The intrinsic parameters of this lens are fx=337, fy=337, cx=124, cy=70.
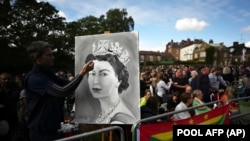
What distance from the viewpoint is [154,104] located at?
7148 mm

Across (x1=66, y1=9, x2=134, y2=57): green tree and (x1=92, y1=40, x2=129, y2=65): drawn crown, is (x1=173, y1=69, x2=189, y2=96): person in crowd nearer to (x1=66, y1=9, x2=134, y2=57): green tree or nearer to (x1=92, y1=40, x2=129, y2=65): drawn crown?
(x1=92, y1=40, x2=129, y2=65): drawn crown

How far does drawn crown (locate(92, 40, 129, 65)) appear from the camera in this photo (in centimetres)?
393

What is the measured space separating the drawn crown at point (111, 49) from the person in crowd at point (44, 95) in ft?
2.43

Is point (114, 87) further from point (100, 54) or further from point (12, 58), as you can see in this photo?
point (12, 58)

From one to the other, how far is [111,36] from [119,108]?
0.86 meters

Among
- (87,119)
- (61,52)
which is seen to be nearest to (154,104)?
(87,119)

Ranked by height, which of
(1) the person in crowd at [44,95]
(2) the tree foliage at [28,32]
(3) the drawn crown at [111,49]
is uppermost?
(2) the tree foliage at [28,32]

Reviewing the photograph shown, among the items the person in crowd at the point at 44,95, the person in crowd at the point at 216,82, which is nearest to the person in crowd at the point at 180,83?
the person in crowd at the point at 216,82

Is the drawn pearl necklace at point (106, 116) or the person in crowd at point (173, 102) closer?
the drawn pearl necklace at point (106, 116)

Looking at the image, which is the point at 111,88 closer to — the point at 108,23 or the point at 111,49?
the point at 111,49

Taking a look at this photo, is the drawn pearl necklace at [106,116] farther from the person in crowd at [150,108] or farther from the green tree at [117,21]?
the green tree at [117,21]

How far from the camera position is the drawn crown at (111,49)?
3928 millimetres

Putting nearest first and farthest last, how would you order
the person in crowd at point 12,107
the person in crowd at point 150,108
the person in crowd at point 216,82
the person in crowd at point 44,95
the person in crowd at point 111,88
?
the person in crowd at point 44,95
the person in crowd at point 111,88
the person in crowd at point 12,107
the person in crowd at point 150,108
the person in crowd at point 216,82

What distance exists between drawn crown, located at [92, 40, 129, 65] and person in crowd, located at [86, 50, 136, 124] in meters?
0.03
